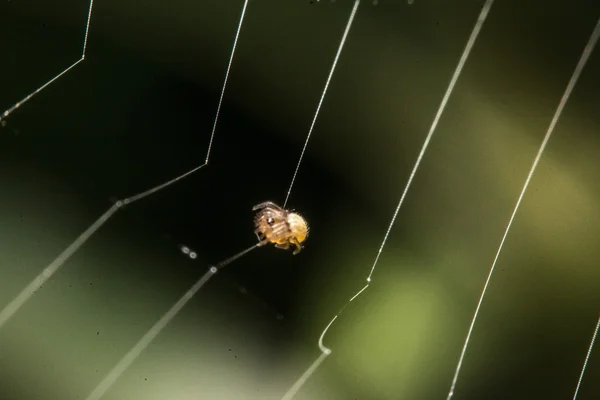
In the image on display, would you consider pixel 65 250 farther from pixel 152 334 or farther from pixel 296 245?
pixel 296 245

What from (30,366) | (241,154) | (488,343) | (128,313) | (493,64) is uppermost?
(493,64)

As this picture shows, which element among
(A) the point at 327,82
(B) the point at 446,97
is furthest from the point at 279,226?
(B) the point at 446,97

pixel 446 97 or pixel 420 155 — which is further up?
pixel 446 97

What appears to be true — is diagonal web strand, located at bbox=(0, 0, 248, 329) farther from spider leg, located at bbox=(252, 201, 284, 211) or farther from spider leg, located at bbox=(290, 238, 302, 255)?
spider leg, located at bbox=(290, 238, 302, 255)

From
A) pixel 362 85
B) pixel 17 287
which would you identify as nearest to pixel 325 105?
pixel 362 85

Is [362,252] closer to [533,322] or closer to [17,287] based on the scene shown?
[533,322]

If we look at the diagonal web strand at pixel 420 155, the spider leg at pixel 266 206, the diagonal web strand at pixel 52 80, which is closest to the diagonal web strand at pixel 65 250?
the diagonal web strand at pixel 52 80
